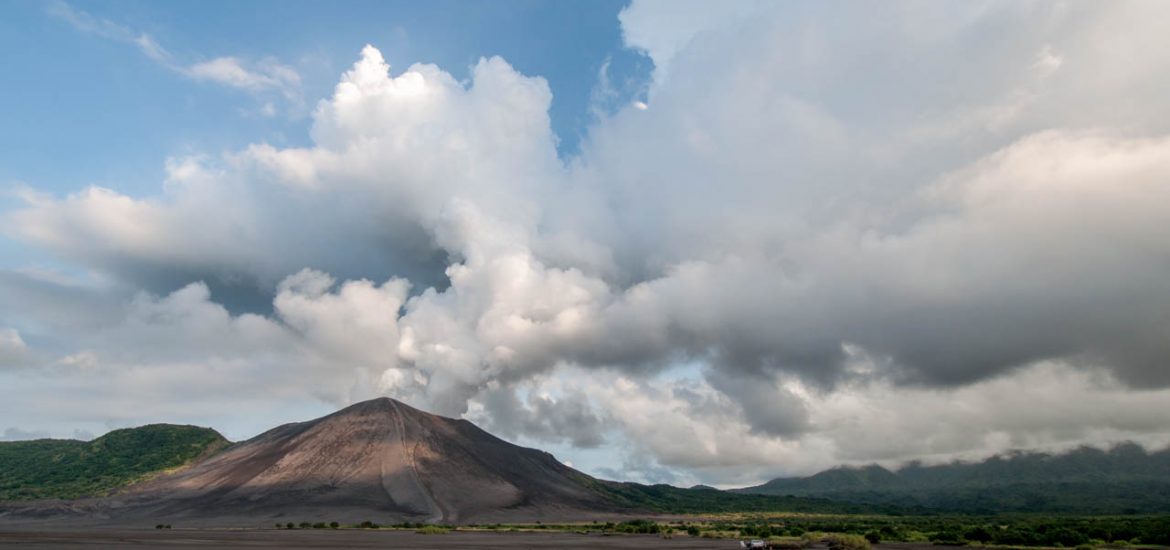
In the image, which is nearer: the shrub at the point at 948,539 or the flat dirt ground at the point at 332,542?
the flat dirt ground at the point at 332,542

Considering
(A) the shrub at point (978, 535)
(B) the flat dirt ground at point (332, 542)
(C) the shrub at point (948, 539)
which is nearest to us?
(B) the flat dirt ground at point (332, 542)

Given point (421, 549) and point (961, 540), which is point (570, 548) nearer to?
point (421, 549)

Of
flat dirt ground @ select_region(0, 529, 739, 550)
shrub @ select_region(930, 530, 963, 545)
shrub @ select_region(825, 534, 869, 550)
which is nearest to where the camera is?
shrub @ select_region(825, 534, 869, 550)

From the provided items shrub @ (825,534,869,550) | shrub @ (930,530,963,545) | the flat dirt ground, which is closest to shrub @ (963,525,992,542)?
shrub @ (930,530,963,545)

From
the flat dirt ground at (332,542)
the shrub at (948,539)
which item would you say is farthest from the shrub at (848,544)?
the shrub at (948,539)

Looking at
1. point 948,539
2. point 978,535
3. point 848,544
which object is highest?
point 848,544

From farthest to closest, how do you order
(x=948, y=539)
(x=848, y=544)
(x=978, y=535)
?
(x=978, y=535), (x=948, y=539), (x=848, y=544)

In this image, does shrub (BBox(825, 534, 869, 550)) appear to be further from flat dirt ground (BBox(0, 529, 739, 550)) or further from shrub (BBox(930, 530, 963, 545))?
shrub (BBox(930, 530, 963, 545))

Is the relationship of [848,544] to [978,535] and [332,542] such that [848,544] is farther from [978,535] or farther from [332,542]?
[332,542]

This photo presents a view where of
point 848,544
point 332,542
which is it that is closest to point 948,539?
point 848,544

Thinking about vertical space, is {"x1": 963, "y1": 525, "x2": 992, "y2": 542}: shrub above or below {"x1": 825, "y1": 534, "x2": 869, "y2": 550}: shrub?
below

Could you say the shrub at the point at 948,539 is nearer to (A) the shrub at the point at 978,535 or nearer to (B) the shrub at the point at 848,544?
(A) the shrub at the point at 978,535

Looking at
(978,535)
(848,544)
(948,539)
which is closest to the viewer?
(848,544)

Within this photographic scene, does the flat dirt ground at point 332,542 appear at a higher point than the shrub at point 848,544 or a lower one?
lower
